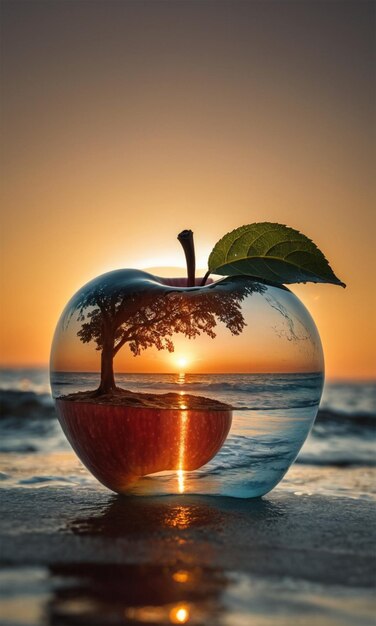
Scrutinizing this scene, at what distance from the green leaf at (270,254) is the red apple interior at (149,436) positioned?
0.53 meters

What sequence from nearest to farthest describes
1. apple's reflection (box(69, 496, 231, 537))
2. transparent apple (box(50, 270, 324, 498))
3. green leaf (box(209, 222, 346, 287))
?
apple's reflection (box(69, 496, 231, 537)) < transparent apple (box(50, 270, 324, 498)) < green leaf (box(209, 222, 346, 287))

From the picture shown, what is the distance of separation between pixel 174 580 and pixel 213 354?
2.83 feet

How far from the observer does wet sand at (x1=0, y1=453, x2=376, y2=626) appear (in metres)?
1.52

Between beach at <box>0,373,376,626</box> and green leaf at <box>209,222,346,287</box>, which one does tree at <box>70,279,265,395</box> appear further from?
beach at <box>0,373,376,626</box>

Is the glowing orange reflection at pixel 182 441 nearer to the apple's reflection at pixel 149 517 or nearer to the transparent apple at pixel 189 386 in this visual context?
the transparent apple at pixel 189 386

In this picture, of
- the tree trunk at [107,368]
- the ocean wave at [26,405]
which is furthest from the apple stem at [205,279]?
the ocean wave at [26,405]

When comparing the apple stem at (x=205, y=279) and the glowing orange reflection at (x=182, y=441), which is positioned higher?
the apple stem at (x=205, y=279)

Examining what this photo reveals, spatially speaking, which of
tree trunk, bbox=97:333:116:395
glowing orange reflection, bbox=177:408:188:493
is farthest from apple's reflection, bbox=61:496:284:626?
tree trunk, bbox=97:333:116:395

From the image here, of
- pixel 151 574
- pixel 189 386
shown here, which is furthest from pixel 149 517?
pixel 151 574

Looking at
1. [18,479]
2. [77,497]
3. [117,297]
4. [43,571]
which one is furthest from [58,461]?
[43,571]

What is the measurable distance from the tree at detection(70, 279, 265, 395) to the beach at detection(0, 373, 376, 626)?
1.55 feet

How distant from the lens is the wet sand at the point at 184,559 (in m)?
1.52

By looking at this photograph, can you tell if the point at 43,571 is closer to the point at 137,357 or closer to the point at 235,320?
the point at 137,357

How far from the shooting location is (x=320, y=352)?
2811 millimetres
